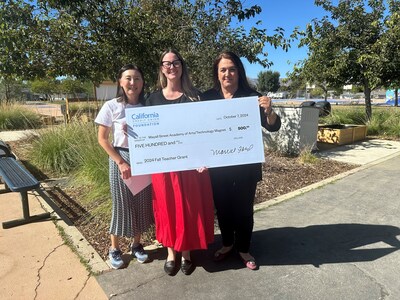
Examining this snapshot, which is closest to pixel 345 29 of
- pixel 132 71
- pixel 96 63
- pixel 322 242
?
pixel 96 63

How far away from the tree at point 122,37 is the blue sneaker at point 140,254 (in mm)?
3714

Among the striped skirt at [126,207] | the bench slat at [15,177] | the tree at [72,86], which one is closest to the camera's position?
the striped skirt at [126,207]

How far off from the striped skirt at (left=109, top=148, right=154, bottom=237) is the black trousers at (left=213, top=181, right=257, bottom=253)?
2.15ft

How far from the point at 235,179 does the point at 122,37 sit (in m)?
3.88

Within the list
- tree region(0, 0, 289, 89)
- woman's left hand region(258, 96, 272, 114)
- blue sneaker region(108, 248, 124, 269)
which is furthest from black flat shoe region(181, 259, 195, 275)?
tree region(0, 0, 289, 89)

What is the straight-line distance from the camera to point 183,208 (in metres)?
2.76

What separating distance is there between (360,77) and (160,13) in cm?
825

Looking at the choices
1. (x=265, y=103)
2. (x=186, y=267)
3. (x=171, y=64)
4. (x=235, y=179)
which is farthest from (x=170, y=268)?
(x=171, y=64)

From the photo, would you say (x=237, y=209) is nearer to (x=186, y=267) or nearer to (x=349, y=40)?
(x=186, y=267)

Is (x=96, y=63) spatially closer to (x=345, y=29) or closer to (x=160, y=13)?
(x=160, y=13)

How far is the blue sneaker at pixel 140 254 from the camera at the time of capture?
3123mm

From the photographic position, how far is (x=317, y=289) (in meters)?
2.72

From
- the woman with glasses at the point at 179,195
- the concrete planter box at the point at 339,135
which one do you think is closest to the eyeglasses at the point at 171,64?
the woman with glasses at the point at 179,195

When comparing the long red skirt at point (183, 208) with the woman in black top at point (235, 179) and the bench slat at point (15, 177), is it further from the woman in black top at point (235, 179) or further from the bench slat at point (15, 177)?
the bench slat at point (15, 177)
